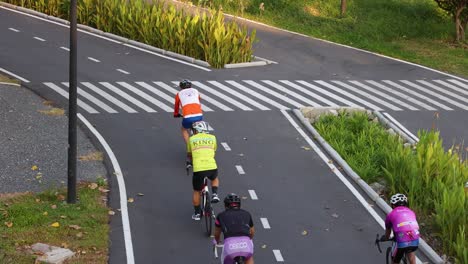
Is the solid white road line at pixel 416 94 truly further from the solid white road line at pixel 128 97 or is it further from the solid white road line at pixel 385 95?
the solid white road line at pixel 128 97

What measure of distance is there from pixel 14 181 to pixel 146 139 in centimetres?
438

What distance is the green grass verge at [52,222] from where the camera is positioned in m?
14.1

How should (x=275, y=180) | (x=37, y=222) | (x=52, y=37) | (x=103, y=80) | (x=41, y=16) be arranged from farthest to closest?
(x=41, y=16)
(x=52, y=37)
(x=103, y=80)
(x=275, y=180)
(x=37, y=222)

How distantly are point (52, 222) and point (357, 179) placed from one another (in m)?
7.07

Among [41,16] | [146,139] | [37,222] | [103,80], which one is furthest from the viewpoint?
[41,16]

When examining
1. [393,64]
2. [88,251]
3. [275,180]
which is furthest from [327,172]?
[393,64]

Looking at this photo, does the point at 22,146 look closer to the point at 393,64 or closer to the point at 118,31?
the point at 118,31

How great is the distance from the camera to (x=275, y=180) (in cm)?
1839

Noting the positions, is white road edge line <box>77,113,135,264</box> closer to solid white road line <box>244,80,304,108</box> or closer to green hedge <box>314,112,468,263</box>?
green hedge <box>314,112,468,263</box>

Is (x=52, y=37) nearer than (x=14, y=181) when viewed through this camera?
No

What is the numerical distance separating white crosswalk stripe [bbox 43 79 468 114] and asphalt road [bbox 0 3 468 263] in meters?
0.04

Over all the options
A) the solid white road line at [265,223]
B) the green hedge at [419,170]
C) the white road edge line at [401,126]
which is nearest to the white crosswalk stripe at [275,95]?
the white road edge line at [401,126]

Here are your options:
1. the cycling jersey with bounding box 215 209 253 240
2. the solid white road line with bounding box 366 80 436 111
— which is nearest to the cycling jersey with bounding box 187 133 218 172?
the cycling jersey with bounding box 215 209 253 240

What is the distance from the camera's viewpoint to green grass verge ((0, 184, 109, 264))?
46.1 feet
